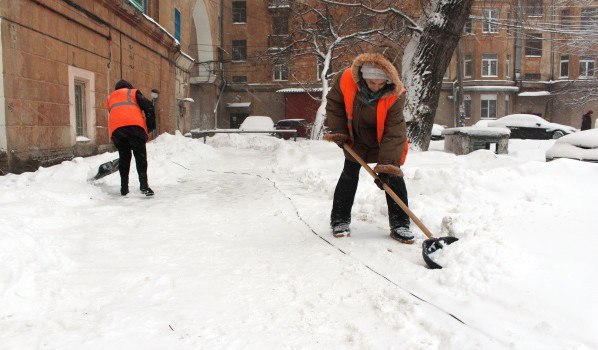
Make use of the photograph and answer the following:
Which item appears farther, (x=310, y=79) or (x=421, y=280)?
(x=310, y=79)

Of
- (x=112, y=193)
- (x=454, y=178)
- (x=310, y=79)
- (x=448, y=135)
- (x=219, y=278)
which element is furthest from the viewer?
(x=310, y=79)

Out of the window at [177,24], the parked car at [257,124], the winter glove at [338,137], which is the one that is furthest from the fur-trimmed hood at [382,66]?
the parked car at [257,124]

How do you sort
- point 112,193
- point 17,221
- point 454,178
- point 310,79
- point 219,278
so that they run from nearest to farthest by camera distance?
point 219,278
point 17,221
point 454,178
point 112,193
point 310,79

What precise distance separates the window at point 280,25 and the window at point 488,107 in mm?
15637

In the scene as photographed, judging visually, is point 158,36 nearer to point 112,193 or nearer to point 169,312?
point 112,193

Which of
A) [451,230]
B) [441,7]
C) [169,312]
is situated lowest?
[169,312]

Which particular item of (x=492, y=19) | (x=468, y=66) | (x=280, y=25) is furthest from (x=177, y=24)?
(x=468, y=66)

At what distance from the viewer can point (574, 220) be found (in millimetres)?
3535

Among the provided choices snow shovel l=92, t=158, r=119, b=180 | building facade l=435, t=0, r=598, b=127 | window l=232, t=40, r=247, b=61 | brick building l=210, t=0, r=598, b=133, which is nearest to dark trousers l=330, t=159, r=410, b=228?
snow shovel l=92, t=158, r=119, b=180

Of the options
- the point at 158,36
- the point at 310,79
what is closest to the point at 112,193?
the point at 158,36

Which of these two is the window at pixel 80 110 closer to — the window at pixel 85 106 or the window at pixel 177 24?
the window at pixel 85 106

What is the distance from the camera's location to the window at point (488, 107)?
35312mm

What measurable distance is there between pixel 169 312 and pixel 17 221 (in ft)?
5.54

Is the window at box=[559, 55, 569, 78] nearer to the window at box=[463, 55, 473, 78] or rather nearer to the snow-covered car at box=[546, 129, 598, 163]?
the window at box=[463, 55, 473, 78]
